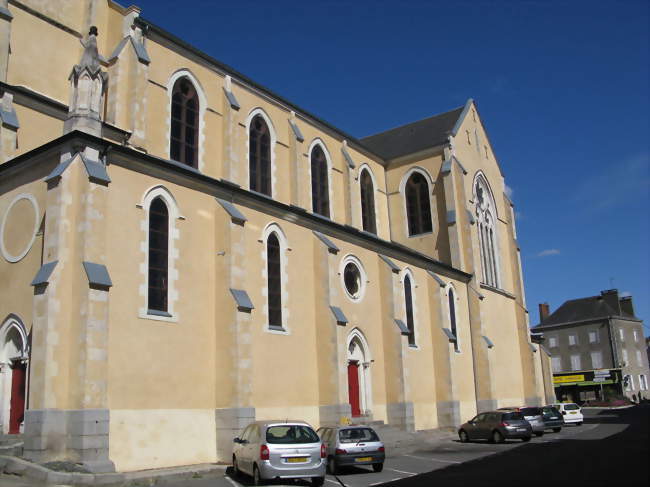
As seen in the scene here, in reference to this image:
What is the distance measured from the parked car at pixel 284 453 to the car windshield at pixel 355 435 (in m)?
2.53

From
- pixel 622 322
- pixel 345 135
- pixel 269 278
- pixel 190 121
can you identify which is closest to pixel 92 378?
Result: pixel 269 278

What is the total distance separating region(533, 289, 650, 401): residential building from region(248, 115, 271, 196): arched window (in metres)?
48.2

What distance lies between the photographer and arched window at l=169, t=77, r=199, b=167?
2150 centimetres

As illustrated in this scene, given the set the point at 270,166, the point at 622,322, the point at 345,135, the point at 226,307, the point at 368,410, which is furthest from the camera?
the point at 622,322

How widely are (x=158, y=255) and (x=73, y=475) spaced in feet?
20.4

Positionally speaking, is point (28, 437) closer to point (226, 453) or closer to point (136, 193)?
point (226, 453)

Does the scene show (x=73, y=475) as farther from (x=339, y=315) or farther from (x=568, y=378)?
(x=568, y=378)

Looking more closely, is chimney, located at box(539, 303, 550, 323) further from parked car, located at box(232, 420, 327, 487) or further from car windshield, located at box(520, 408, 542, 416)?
parked car, located at box(232, 420, 327, 487)

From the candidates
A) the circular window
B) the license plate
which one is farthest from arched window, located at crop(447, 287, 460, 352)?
the license plate

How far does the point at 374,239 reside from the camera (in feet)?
85.3

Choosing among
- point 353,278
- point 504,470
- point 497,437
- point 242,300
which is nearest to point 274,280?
point 242,300

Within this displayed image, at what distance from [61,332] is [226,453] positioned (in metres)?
5.70

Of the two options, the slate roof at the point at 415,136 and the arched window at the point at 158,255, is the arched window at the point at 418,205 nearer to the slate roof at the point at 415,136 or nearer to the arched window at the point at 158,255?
the slate roof at the point at 415,136

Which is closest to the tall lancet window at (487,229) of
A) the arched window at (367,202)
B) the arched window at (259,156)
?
the arched window at (367,202)
